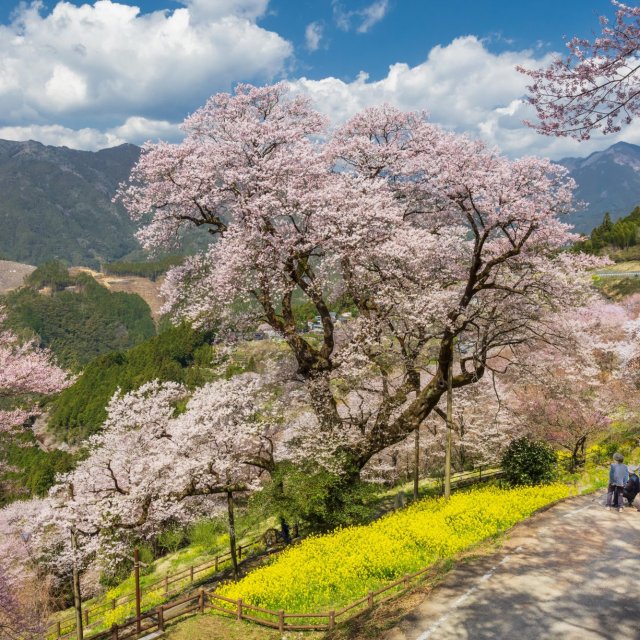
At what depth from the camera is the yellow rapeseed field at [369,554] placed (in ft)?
49.9

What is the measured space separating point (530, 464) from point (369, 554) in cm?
1103

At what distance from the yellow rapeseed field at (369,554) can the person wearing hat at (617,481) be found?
323 centimetres

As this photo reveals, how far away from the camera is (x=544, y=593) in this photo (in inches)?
420

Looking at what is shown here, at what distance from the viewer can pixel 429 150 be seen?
22.6 meters

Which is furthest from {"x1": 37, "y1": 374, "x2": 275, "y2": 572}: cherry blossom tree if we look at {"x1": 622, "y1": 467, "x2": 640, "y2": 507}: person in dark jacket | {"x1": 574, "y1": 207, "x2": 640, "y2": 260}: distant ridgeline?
{"x1": 574, "y1": 207, "x2": 640, "y2": 260}: distant ridgeline

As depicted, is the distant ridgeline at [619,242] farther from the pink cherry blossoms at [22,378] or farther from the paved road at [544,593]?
the pink cherry blossoms at [22,378]

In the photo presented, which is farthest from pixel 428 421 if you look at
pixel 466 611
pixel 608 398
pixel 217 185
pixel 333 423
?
pixel 466 611

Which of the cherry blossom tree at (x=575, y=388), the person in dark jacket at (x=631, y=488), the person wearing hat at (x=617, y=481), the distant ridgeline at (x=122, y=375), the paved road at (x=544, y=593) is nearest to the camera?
the paved road at (x=544, y=593)

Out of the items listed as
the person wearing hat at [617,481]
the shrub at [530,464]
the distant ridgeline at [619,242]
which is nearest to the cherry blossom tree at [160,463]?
the shrub at [530,464]

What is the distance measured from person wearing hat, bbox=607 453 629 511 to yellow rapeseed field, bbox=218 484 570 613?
10.6 ft

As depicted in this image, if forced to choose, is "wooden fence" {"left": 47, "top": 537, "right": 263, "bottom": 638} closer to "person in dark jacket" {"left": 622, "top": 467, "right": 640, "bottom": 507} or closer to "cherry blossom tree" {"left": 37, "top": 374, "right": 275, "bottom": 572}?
"cherry blossom tree" {"left": 37, "top": 374, "right": 275, "bottom": 572}

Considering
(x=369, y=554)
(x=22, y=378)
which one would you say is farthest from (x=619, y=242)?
(x=22, y=378)

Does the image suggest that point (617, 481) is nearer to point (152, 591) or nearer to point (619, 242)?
point (152, 591)

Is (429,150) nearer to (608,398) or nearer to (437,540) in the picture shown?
(437,540)
